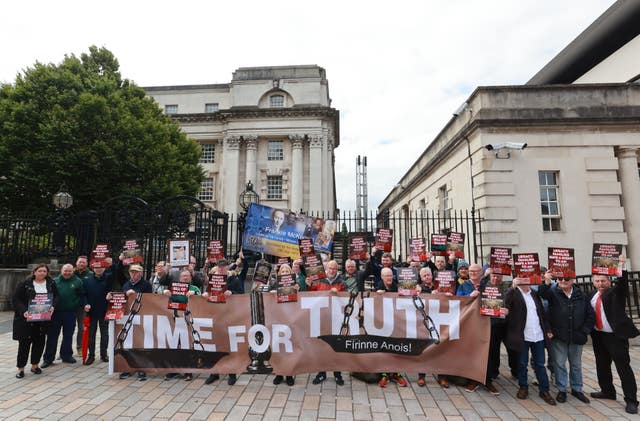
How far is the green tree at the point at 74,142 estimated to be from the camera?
1797 cm

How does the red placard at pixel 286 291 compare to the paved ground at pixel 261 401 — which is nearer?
the paved ground at pixel 261 401

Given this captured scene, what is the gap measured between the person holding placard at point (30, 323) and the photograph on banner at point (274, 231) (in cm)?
492

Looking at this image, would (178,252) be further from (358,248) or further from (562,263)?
(562,263)

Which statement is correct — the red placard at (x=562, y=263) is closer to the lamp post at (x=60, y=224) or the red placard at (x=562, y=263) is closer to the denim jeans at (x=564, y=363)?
the denim jeans at (x=564, y=363)

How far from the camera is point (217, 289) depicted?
5.80 metres

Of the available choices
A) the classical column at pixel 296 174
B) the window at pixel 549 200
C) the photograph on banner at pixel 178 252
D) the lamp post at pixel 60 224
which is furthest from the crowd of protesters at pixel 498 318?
the classical column at pixel 296 174

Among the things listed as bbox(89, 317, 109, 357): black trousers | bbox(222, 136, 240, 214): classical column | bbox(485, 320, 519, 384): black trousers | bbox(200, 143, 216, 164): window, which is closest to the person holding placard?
bbox(89, 317, 109, 357): black trousers

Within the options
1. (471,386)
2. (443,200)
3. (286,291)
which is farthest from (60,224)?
(443,200)

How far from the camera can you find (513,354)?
5.89 m

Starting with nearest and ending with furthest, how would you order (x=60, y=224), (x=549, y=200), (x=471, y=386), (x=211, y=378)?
(x=471, y=386) → (x=211, y=378) → (x=60, y=224) → (x=549, y=200)

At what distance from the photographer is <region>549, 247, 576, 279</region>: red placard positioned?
5.16 metres

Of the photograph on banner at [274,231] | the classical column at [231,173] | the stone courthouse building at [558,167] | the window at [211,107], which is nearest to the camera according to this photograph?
the photograph on banner at [274,231]

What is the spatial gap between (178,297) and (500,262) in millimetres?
5692

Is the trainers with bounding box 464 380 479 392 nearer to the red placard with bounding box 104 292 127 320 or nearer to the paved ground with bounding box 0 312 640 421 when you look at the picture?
the paved ground with bounding box 0 312 640 421
